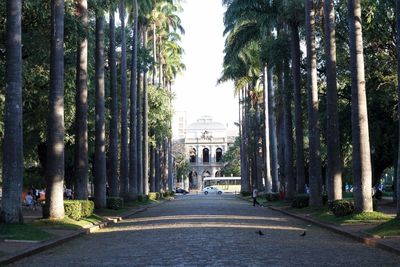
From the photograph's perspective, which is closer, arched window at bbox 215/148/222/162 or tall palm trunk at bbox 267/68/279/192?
tall palm trunk at bbox 267/68/279/192

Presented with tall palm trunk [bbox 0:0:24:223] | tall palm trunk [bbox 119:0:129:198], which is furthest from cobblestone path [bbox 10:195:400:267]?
tall palm trunk [bbox 119:0:129:198]

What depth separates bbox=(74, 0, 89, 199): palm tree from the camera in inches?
989

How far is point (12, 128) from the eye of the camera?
16766mm

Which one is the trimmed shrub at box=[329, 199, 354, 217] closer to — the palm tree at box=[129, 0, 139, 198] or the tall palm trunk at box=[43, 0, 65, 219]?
the tall palm trunk at box=[43, 0, 65, 219]

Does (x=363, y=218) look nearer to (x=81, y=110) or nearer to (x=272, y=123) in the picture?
(x=81, y=110)

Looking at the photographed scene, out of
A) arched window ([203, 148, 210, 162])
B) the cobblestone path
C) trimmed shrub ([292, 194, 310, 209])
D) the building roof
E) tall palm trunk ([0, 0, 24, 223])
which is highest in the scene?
the building roof

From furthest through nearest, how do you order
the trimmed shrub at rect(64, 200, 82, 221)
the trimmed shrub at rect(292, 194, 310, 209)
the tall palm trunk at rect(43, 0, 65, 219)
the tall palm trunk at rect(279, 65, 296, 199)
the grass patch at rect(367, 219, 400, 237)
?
the tall palm trunk at rect(279, 65, 296, 199) < the trimmed shrub at rect(292, 194, 310, 209) < the trimmed shrub at rect(64, 200, 82, 221) < the tall palm trunk at rect(43, 0, 65, 219) < the grass patch at rect(367, 219, 400, 237)

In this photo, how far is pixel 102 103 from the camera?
2964 centimetres

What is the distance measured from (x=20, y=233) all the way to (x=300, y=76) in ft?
66.4

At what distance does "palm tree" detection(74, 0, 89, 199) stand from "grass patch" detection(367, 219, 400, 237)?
13338 mm

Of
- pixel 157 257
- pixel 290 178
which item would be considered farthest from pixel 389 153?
pixel 157 257

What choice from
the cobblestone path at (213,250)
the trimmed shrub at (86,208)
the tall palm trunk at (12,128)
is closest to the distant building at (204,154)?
the trimmed shrub at (86,208)

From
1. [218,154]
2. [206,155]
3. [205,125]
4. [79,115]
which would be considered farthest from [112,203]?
[205,125]

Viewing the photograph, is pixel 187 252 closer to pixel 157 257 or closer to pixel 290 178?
pixel 157 257
